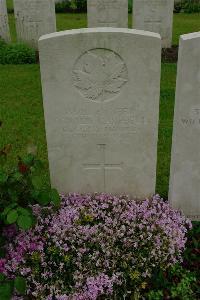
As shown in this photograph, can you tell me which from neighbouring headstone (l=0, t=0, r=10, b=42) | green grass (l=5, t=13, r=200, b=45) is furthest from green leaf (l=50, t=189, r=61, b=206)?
green grass (l=5, t=13, r=200, b=45)

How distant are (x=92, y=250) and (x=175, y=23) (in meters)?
11.7

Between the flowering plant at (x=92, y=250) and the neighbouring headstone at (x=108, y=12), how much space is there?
286 inches

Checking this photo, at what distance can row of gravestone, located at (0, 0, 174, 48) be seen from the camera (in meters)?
9.79

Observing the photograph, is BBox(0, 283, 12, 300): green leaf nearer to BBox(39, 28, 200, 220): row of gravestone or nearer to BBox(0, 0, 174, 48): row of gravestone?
BBox(39, 28, 200, 220): row of gravestone

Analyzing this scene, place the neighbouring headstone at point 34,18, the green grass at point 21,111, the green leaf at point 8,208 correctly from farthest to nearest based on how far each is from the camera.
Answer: the neighbouring headstone at point 34,18
the green grass at point 21,111
the green leaf at point 8,208

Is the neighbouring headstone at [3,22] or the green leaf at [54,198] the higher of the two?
the neighbouring headstone at [3,22]

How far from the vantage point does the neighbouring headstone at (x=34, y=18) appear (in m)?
9.73

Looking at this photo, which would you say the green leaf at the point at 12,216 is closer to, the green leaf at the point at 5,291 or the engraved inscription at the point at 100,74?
the green leaf at the point at 5,291

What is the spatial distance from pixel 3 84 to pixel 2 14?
2711mm

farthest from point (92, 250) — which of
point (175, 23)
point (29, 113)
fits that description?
point (175, 23)

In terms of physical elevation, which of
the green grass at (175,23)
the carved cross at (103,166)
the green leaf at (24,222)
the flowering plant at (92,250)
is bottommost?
the flowering plant at (92,250)

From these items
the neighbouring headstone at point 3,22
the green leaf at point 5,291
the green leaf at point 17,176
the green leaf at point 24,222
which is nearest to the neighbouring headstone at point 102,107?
the green leaf at point 17,176

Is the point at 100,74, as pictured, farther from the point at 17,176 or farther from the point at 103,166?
the point at 17,176

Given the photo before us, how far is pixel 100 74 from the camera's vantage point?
3.51 meters
